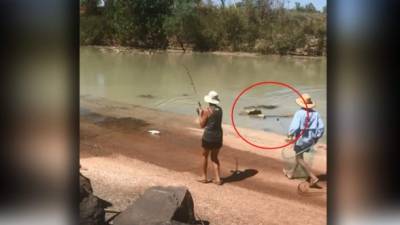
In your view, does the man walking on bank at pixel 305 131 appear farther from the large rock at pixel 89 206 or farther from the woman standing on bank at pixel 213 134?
the large rock at pixel 89 206

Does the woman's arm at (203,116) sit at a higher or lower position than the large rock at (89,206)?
higher

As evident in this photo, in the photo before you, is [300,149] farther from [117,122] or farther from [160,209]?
[117,122]

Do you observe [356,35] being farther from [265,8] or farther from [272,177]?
[272,177]

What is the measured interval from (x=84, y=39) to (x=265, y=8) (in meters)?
1.40

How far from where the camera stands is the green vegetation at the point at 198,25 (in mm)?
4617

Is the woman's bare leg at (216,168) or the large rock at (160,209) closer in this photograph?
the large rock at (160,209)

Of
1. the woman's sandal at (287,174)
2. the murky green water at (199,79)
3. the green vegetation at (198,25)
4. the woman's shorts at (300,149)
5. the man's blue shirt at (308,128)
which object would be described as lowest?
the woman's sandal at (287,174)

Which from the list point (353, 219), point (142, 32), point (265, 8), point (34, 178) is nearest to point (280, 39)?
point (265, 8)

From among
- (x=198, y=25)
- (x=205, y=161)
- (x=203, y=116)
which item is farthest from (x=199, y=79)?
(x=205, y=161)

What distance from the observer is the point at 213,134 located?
446 cm

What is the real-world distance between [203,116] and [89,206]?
104 cm

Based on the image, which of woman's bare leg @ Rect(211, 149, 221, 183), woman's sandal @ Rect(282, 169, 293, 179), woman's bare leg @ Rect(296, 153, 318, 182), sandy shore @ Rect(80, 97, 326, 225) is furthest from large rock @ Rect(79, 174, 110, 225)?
woman's bare leg @ Rect(296, 153, 318, 182)

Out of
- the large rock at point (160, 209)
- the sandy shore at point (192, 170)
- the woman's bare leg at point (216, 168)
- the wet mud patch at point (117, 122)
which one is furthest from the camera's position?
the wet mud patch at point (117, 122)

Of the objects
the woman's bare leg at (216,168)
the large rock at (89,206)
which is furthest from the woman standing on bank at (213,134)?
the large rock at (89,206)
